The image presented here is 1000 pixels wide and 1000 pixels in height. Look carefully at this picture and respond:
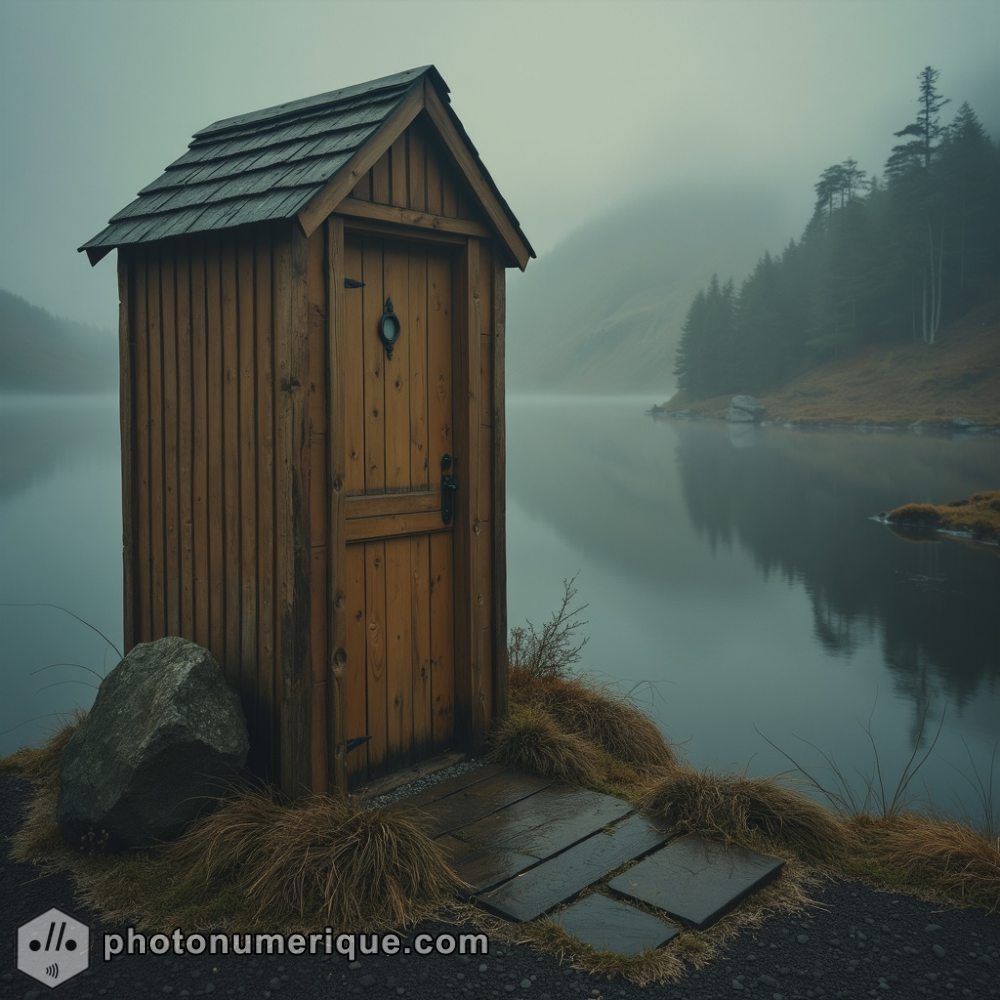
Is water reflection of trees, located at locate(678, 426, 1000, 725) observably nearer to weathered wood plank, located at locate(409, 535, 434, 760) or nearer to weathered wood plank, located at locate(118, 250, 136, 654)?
weathered wood plank, located at locate(409, 535, 434, 760)

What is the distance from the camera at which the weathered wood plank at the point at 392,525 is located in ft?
15.8

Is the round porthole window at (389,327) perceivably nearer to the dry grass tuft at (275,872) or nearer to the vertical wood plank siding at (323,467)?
the vertical wood plank siding at (323,467)

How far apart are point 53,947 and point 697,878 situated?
8.81ft

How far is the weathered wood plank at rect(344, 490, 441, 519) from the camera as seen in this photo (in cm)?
479

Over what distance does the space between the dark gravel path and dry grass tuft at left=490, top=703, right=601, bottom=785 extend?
1.61m

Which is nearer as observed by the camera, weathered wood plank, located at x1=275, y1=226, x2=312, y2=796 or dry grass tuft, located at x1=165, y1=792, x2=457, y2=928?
dry grass tuft, located at x1=165, y1=792, x2=457, y2=928

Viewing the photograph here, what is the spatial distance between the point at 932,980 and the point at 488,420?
355cm

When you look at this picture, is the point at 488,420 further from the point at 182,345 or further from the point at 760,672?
the point at 760,672

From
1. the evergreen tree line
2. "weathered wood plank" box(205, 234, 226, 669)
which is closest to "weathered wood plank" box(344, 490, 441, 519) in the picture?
"weathered wood plank" box(205, 234, 226, 669)

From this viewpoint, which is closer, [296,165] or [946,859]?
[946,859]

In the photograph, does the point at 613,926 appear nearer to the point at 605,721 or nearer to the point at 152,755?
the point at 152,755

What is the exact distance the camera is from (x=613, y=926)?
3.68m

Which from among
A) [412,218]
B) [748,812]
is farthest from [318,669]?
[412,218]

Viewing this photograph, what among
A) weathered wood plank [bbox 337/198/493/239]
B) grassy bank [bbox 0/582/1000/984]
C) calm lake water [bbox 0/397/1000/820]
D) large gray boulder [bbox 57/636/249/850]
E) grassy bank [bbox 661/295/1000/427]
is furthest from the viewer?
grassy bank [bbox 661/295/1000/427]
